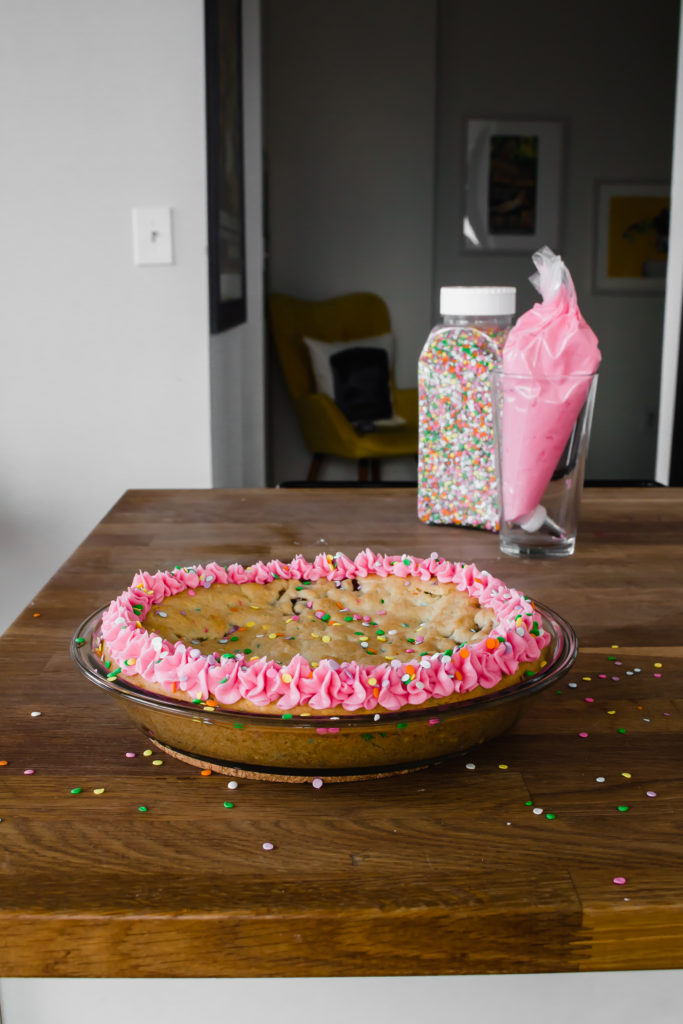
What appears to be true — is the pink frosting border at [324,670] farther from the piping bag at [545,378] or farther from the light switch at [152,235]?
the light switch at [152,235]

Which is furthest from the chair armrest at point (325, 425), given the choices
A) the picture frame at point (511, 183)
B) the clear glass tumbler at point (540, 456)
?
the clear glass tumbler at point (540, 456)

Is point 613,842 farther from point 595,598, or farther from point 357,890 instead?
point 595,598

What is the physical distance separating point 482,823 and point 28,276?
6.26 ft

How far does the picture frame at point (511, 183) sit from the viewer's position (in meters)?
5.13

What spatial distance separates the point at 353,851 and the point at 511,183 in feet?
17.0

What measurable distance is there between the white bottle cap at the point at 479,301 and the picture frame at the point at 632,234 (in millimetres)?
4572

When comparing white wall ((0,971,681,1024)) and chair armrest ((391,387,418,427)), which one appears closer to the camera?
white wall ((0,971,681,1024))

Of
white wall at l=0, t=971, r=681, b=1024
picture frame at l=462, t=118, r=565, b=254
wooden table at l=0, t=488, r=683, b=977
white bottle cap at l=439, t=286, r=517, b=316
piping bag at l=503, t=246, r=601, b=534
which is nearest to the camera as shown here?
wooden table at l=0, t=488, r=683, b=977

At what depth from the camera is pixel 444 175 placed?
516 cm

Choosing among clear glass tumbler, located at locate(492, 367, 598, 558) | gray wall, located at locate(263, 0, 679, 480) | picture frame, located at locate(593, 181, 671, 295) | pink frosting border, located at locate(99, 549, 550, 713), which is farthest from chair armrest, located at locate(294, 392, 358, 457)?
pink frosting border, located at locate(99, 549, 550, 713)

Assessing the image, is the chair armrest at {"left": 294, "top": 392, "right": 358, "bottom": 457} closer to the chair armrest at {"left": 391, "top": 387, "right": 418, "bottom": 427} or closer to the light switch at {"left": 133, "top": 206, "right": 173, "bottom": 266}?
the chair armrest at {"left": 391, "top": 387, "right": 418, "bottom": 427}

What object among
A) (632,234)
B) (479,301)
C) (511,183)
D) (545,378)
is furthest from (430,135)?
(545,378)

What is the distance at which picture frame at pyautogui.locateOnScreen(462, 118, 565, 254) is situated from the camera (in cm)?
513

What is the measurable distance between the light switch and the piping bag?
1.28m
